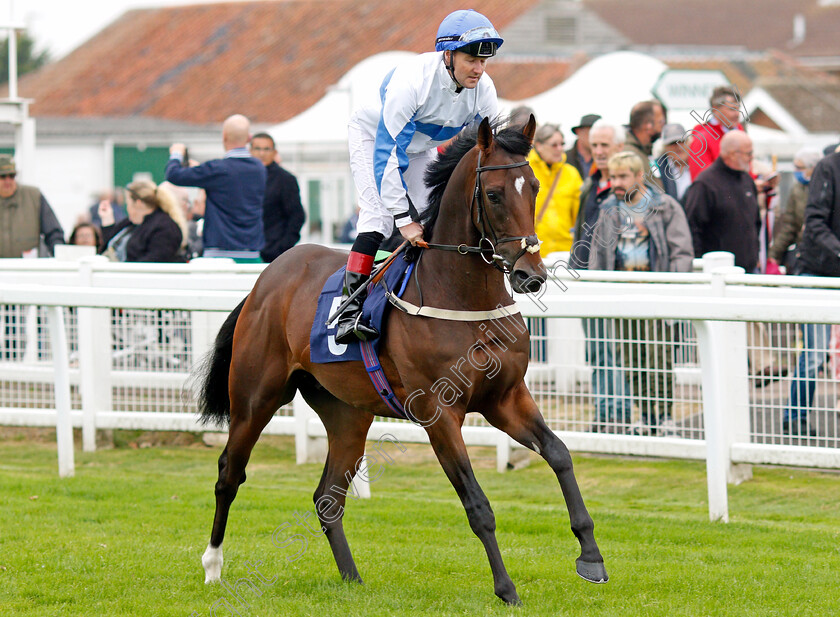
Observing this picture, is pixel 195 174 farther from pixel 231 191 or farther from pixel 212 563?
pixel 212 563

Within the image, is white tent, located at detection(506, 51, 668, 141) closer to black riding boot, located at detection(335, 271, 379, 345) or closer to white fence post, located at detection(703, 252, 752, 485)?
white fence post, located at detection(703, 252, 752, 485)

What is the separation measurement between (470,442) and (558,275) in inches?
43.9

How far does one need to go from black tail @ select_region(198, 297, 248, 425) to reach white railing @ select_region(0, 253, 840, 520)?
84cm

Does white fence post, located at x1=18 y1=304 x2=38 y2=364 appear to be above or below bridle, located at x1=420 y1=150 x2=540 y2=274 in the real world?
below

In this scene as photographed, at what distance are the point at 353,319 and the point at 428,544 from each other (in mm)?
1294

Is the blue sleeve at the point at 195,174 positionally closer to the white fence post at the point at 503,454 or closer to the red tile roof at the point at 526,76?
the white fence post at the point at 503,454

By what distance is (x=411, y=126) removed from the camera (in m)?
4.68

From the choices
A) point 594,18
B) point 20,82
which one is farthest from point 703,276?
point 20,82

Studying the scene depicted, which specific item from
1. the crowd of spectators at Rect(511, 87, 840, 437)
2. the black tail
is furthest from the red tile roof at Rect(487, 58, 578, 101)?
the black tail

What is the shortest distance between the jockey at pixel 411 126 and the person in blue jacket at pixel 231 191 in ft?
12.6

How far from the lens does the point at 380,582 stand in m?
4.89

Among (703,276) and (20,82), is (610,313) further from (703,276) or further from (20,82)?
(20,82)

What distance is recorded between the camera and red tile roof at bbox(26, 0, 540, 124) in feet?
126

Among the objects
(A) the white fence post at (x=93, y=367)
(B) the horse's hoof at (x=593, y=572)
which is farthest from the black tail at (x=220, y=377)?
(A) the white fence post at (x=93, y=367)
